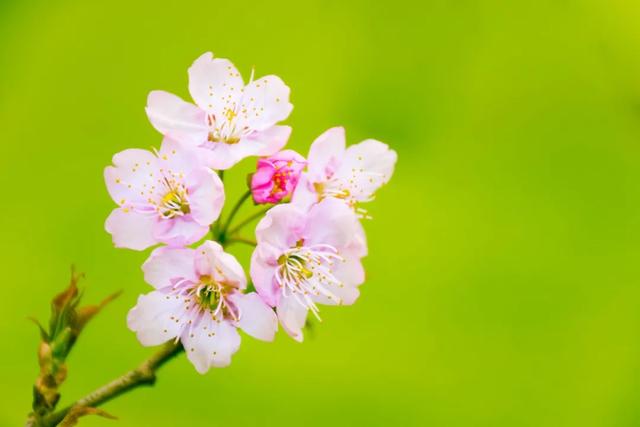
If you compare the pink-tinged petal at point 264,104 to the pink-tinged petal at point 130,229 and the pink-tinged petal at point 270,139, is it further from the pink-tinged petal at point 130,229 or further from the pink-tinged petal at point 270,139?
the pink-tinged petal at point 130,229

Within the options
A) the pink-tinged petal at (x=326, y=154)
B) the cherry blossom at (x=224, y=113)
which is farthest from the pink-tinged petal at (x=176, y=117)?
the pink-tinged petal at (x=326, y=154)

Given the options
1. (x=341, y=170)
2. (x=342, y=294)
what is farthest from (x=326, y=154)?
(x=342, y=294)

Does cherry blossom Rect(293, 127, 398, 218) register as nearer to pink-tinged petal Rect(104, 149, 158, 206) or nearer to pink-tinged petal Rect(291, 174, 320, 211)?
pink-tinged petal Rect(291, 174, 320, 211)

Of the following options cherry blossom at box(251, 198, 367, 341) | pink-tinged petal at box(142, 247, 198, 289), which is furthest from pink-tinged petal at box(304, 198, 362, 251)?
pink-tinged petal at box(142, 247, 198, 289)

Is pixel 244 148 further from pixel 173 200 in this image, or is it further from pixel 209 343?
pixel 209 343

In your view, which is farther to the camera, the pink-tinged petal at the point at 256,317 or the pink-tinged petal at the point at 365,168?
the pink-tinged petal at the point at 365,168

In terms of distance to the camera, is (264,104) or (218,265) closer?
(218,265)

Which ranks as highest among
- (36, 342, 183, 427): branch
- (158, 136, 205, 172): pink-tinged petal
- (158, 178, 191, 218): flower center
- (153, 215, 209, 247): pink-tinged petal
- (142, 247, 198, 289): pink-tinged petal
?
(158, 136, 205, 172): pink-tinged petal
